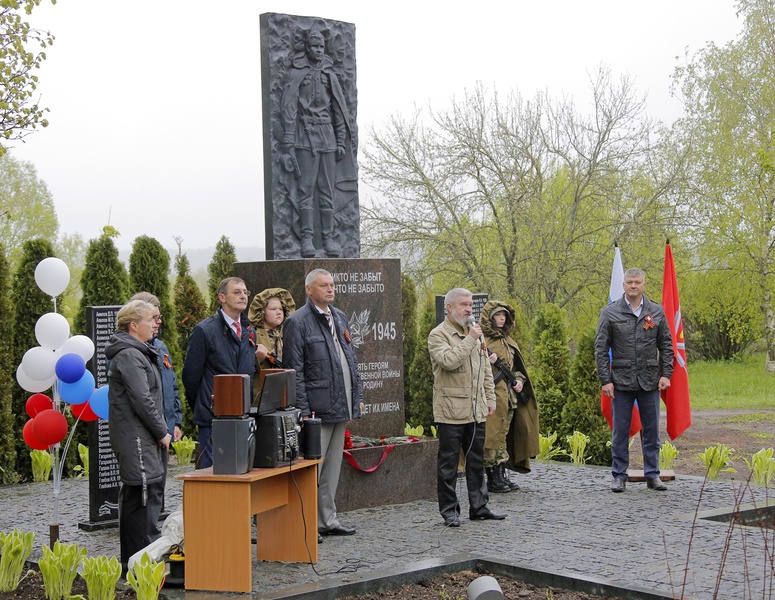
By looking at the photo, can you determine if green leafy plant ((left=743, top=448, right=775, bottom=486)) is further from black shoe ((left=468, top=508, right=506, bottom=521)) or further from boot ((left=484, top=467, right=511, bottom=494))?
black shoe ((left=468, top=508, right=506, bottom=521))

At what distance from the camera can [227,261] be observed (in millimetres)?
15391

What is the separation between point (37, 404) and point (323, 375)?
2289 millimetres

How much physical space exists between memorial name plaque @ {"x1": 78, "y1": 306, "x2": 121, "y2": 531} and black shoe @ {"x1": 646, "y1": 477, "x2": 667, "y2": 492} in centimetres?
497

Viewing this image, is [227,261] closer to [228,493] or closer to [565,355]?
[565,355]

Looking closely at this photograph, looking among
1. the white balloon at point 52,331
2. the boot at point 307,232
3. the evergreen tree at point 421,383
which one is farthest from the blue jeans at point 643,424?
the white balloon at point 52,331

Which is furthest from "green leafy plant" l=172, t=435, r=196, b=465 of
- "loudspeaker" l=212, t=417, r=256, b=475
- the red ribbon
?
"loudspeaker" l=212, t=417, r=256, b=475

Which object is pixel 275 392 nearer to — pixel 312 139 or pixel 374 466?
pixel 374 466

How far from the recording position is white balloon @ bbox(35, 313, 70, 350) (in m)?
7.63

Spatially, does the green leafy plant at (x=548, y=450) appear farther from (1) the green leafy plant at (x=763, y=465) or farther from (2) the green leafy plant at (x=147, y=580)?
(2) the green leafy plant at (x=147, y=580)

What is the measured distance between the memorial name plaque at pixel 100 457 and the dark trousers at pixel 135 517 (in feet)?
6.93

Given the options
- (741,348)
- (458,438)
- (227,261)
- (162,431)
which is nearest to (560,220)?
(227,261)

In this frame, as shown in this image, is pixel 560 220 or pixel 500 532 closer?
pixel 500 532

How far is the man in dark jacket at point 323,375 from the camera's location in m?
7.62

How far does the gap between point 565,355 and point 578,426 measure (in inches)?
44.4
